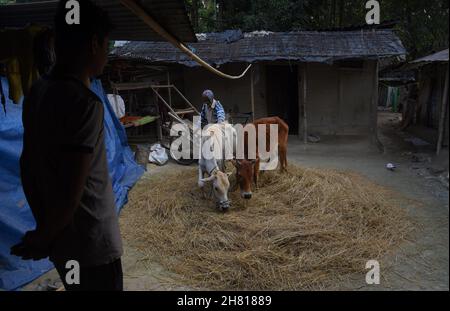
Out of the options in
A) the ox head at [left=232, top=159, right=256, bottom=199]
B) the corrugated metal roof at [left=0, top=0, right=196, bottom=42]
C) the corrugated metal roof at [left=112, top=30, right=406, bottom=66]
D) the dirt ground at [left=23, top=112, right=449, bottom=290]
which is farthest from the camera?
the corrugated metal roof at [left=112, top=30, right=406, bottom=66]

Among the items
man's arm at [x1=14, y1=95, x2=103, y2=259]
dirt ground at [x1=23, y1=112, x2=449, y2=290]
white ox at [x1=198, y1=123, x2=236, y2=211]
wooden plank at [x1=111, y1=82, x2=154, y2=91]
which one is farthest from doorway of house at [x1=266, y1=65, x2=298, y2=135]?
man's arm at [x1=14, y1=95, x2=103, y2=259]

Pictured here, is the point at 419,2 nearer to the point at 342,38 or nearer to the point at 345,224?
the point at 342,38

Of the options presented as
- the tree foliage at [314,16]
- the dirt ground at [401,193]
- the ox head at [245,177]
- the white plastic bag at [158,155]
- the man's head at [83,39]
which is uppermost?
the tree foliage at [314,16]

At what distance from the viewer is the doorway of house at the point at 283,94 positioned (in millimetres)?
12469

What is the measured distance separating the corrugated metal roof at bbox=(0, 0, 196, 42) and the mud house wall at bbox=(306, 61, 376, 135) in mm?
8322

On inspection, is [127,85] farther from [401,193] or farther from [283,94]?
[401,193]

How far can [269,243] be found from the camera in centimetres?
392

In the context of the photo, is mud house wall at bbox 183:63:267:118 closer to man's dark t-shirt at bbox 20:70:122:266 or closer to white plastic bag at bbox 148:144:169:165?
white plastic bag at bbox 148:144:169:165

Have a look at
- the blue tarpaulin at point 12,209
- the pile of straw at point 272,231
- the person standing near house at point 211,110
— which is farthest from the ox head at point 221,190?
the person standing near house at point 211,110

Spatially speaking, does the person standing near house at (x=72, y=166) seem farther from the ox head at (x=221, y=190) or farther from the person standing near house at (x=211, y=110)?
the person standing near house at (x=211, y=110)

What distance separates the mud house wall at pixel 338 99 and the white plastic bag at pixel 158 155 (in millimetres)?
5162

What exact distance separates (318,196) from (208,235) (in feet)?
6.08

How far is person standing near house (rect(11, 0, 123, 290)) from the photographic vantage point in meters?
1.31

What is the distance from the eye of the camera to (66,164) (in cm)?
129
